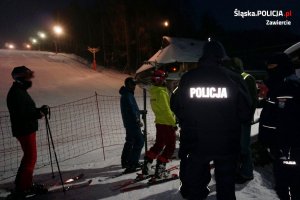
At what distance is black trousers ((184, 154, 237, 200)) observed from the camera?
3.25 metres

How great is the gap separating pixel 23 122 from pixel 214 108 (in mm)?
3456

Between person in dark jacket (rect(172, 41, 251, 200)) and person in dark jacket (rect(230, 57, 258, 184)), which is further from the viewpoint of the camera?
person in dark jacket (rect(230, 57, 258, 184))

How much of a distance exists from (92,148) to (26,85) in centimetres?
358

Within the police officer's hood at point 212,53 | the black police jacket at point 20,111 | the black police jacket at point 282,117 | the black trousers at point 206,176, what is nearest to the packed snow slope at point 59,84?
the black police jacket at point 20,111

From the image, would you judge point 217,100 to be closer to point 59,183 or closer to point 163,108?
point 163,108

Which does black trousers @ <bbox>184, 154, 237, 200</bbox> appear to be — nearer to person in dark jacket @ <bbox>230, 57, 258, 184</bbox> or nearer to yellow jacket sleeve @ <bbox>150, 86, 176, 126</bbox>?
person in dark jacket @ <bbox>230, 57, 258, 184</bbox>

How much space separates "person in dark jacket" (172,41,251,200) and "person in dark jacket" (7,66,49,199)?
118 inches

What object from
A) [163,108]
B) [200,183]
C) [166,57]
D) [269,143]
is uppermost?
[166,57]

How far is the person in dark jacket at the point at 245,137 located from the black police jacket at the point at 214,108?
5.33 ft

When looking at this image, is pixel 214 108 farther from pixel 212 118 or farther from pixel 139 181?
pixel 139 181

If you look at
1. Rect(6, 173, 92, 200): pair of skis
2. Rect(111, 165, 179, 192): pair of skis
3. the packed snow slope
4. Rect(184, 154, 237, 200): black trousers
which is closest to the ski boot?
Rect(6, 173, 92, 200): pair of skis

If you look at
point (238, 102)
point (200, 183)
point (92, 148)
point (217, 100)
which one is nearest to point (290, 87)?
point (238, 102)

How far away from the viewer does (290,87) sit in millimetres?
3143

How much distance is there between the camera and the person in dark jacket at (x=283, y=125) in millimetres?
3117
